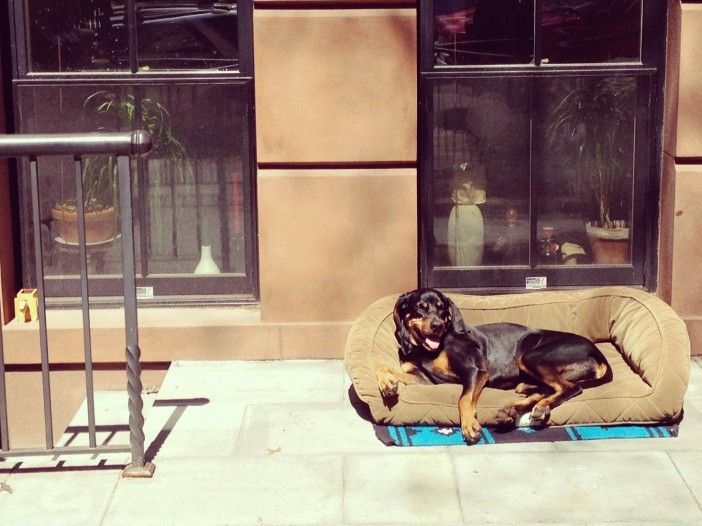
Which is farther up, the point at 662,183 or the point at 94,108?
the point at 94,108

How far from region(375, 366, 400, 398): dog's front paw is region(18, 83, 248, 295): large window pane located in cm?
199

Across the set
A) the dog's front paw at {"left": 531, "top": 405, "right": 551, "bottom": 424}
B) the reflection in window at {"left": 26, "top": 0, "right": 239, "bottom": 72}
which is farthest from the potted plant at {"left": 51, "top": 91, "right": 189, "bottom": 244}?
the dog's front paw at {"left": 531, "top": 405, "right": 551, "bottom": 424}

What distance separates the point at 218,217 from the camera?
7293 mm

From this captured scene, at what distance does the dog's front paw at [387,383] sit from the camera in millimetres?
5582

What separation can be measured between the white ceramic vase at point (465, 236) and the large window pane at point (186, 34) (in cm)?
190

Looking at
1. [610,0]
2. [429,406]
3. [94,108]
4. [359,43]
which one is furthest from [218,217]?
[610,0]

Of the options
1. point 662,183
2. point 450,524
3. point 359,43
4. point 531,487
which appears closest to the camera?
point 450,524

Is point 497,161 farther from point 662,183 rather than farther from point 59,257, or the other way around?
point 59,257

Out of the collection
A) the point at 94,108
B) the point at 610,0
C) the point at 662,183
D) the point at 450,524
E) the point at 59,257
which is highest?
the point at 610,0

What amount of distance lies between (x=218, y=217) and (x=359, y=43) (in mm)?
1635

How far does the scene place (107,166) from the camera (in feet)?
23.7

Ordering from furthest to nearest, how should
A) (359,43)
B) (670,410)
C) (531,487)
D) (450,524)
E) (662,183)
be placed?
(662,183)
(359,43)
(670,410)
(531,487)
(450,524)

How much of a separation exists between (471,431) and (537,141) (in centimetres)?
252

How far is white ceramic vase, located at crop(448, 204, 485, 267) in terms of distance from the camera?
285 inches
